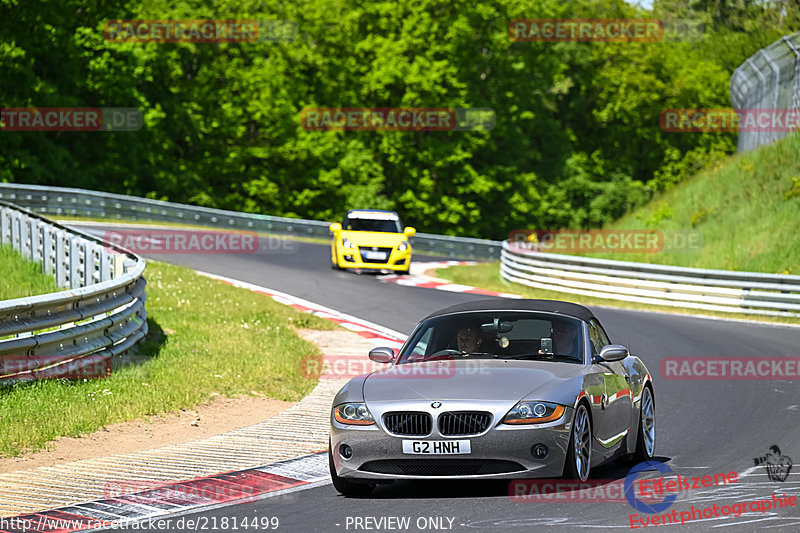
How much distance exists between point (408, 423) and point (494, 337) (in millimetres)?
1536

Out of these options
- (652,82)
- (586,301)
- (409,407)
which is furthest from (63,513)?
(652,82)

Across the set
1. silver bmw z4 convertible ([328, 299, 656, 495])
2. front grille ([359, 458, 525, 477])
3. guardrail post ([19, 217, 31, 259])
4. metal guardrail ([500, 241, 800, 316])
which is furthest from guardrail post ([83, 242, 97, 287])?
metal guardrail ([500, 241, 800, 316])

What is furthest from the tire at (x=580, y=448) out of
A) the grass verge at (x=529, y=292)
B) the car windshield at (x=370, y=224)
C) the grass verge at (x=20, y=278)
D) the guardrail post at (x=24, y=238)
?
the car windshield at (x=370, y=224)

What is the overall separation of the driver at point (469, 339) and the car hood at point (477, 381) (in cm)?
34

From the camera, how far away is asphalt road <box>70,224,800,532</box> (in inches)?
282

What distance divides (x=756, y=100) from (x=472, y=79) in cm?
2814

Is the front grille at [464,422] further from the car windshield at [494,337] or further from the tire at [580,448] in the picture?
the car windshield at [494,337]

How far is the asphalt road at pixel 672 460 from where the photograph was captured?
23.5 feet

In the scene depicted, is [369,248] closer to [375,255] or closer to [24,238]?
[375,255]

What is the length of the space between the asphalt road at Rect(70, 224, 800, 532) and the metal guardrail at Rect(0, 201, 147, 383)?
4521 mm

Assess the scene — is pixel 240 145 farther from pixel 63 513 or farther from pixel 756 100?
pixel 63 513

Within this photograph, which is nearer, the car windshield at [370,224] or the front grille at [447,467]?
the front grille at [447,467]

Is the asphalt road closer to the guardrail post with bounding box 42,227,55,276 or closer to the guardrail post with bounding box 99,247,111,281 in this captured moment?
the guardrail post with bounding box 99,247,111,281

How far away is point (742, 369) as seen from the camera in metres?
16.0
